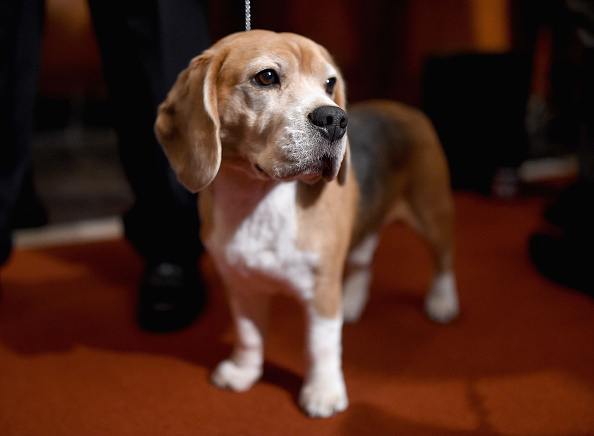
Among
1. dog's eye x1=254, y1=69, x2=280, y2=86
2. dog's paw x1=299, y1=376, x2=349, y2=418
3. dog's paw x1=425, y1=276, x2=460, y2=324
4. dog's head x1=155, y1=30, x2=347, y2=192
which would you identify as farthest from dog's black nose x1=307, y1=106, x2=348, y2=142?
dog's paw x1=425, y1=276, x2=460, y2=324

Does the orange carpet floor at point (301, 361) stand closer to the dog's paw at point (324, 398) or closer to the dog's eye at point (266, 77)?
the dog's paw at point (324, 398)

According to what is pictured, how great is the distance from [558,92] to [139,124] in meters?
2.53

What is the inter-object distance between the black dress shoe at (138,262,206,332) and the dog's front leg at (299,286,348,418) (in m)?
0.56

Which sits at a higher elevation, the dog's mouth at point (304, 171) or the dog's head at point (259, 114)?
the dog's head at point (259, 114)

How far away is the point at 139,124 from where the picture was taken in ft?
5.58

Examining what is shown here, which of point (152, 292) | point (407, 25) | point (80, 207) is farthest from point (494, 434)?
point (407, 25)

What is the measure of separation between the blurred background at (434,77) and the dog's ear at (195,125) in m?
1.71

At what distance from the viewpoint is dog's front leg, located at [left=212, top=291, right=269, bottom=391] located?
4.75 ft

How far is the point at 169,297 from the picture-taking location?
1.78m

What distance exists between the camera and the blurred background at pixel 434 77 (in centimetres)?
281

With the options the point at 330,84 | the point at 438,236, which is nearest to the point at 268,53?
the point at 330,84

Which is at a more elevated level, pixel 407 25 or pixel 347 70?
pixel 407 25

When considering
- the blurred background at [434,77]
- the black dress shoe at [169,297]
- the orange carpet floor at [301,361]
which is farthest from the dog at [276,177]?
the blurred background at [434,77]

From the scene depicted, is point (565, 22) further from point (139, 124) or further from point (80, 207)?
point (80, 207)
